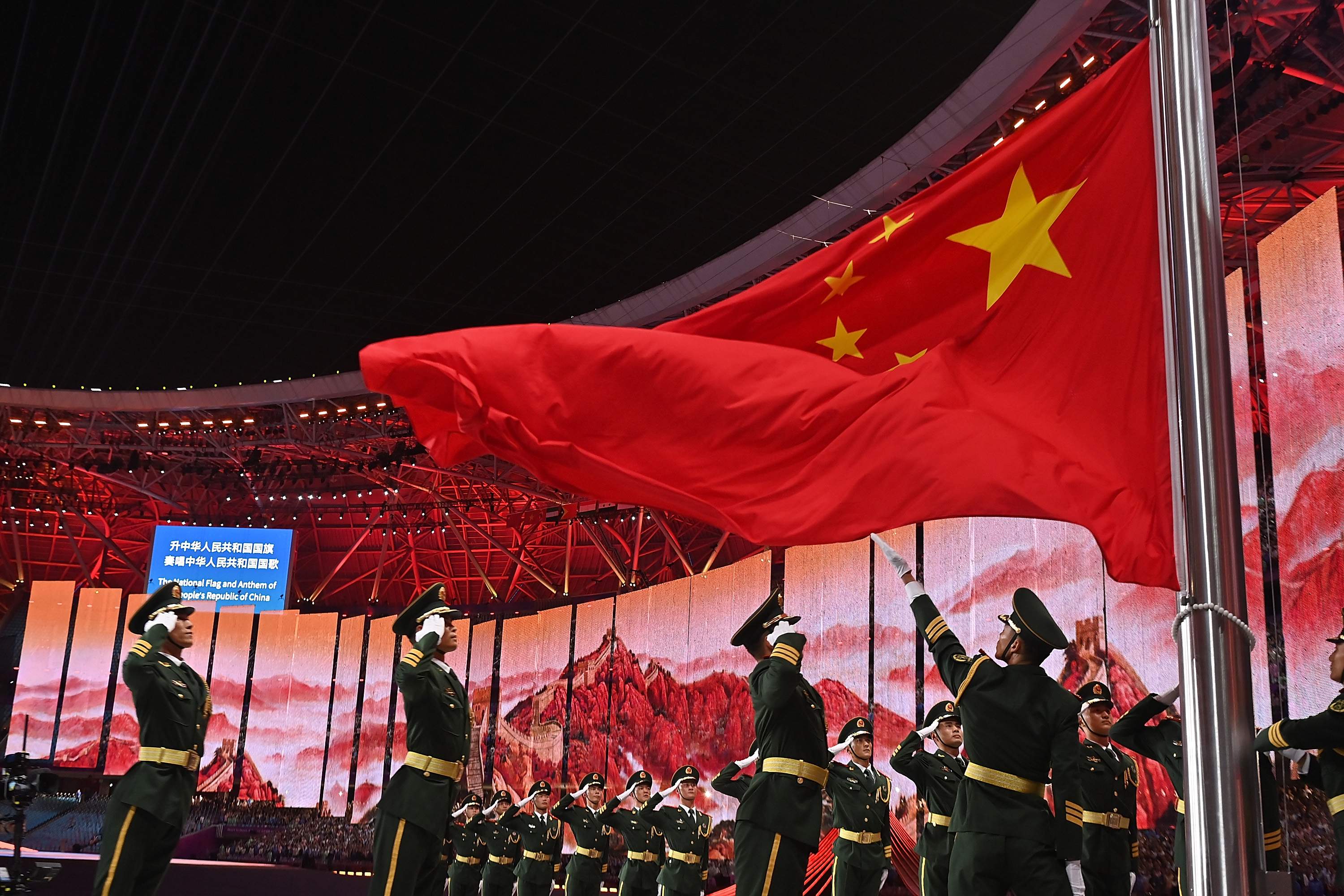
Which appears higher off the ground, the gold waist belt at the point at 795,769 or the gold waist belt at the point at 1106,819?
the gold waist belt at the point at 795,769

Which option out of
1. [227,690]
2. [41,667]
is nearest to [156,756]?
[227,690]

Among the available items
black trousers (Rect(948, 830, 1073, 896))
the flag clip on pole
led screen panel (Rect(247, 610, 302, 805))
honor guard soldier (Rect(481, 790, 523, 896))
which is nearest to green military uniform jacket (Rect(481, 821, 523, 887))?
honor guard soldier (Rect(481, 790, 523, 896))

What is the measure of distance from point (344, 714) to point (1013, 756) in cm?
1983

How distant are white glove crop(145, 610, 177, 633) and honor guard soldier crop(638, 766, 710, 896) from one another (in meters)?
4.59

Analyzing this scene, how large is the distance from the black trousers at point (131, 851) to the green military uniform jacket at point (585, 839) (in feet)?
16.6

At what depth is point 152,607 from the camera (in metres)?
5.99

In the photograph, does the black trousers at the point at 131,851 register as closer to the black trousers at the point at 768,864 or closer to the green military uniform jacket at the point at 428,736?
the green military uniform jacket at the point at 428,736

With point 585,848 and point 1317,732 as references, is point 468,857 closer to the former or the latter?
point 585,848

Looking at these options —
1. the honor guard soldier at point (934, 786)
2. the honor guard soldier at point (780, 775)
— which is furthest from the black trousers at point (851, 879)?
the honor guard soldier at point (780, 775)

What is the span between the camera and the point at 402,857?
518 centimetres

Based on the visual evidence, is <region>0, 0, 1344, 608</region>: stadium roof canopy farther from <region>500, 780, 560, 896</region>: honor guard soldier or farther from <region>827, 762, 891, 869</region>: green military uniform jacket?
<region>500, 780, 560, 896</region>: honor guard soldier

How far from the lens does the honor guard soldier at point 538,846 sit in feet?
35.6

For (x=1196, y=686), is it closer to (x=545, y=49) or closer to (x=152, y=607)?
(x=152, y=607)

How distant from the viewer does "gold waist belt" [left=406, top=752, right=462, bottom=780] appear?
5367 mm
